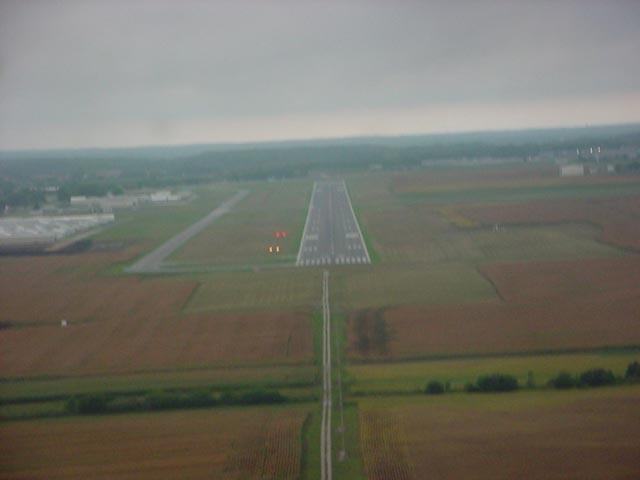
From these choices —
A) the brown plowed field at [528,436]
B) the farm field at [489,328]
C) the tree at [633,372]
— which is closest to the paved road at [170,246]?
the farm field at [489,328]

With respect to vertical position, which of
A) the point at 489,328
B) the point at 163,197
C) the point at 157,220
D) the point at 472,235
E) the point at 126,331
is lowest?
the point at 489,328

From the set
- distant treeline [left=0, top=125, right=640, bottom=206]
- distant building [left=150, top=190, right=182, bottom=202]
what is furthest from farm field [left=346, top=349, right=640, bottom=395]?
distant building [left=150, top=190, right=182, bottom=202]

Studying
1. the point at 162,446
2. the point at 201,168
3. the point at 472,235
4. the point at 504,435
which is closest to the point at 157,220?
the point at 472,235

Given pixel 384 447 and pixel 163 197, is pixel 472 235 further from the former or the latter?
pixel 163 197

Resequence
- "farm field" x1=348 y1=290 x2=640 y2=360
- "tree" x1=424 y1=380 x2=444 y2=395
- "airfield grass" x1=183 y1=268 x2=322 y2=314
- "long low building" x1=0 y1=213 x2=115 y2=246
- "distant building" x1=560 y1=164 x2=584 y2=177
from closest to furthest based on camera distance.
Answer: "tree" x1=424 y1=380 x2=444 y2=395
"farm field" x1=348 y1=290 x2=640 y2=360
"airfield grass" x1=183 y1=268 x2=322 y2=314
"long low building" x1=0 y1=213 x2=115 y2=246
"distant building" x1=560 y1=164 x2=584 y2=177

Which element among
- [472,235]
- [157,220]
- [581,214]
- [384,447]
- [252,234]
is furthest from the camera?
[157,220]

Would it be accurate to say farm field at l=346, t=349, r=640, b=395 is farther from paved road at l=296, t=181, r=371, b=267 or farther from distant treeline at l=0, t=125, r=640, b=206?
distant treeline at l=0, t=125, r=640, b=206

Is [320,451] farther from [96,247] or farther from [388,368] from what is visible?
[96,247]
